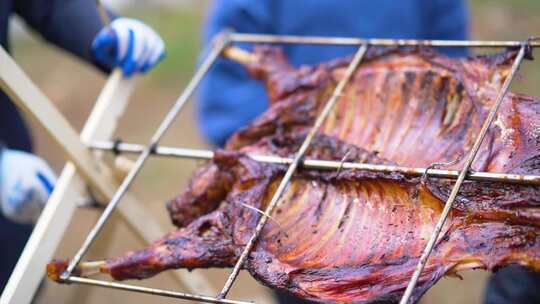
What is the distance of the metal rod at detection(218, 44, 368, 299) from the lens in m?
1.43

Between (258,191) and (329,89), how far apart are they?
0.51 meters

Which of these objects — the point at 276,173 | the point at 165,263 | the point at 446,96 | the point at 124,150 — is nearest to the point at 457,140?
the point at 446,96

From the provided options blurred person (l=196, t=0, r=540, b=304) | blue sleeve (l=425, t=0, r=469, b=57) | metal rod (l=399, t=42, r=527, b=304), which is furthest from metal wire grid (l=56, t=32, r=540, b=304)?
blue sleeve (l=425, t=0, r=469, b=57)

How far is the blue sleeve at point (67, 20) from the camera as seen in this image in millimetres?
2408

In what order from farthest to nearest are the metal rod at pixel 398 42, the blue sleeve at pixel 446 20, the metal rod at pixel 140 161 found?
the blue sleeve at pixel 446 20 → the metal rod at pixel 398 42 → the metal rod at pixel 140 161

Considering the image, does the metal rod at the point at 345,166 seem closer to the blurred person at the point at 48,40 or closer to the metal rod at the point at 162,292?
the blurred person at the point at 48,40

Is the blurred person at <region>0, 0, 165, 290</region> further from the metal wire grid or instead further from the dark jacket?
the metal wire grid

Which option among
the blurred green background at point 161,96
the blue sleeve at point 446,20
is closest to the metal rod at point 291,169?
the blue sleeve at point 446,20

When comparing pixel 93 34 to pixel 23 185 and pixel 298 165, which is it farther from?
pixel 298 165

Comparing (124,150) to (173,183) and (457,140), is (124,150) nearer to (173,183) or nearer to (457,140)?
(457,140)

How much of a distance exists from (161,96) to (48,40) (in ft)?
11.5

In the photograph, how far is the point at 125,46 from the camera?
2178 mm

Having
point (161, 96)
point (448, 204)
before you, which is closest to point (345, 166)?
point (448, 204)

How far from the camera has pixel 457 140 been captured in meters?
1.71
